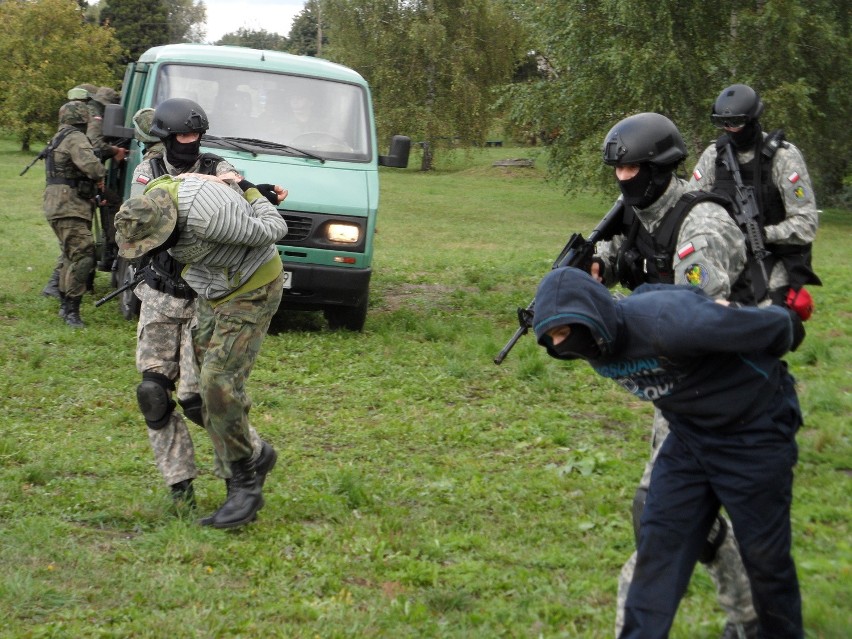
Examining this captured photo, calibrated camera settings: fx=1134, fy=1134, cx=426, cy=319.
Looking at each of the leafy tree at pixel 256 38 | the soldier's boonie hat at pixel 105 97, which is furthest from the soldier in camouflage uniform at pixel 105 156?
the leafy tree at pixel 256 38

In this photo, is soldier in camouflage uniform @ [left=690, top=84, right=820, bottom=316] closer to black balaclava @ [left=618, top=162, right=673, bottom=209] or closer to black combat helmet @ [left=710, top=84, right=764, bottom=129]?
black combat helmet @ [left=710, top=84, right=764, bottom=129]

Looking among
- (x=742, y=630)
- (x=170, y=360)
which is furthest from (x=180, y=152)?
(x=742, y=630)

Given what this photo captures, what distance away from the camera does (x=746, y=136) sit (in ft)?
19.9

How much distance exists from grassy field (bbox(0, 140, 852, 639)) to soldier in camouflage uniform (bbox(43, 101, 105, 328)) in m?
0.59

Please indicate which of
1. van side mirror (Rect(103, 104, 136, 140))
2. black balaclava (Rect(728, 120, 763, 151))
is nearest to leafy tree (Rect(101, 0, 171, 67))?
van side mirror (Rect(103, 104, 136, 140))

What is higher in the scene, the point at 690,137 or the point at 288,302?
the point at 690,137

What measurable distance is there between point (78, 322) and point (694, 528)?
8177 mm

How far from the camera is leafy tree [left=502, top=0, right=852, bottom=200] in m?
22.5

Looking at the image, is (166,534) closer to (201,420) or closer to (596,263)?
(201,420)

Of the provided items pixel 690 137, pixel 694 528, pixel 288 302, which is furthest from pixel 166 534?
pixel 690 137

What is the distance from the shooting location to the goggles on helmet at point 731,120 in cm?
596

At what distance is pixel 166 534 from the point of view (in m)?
5.25

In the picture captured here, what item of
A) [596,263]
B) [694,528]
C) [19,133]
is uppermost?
[596,263]

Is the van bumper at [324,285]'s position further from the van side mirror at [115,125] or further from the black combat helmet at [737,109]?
the black combat helmet at [737,109]
